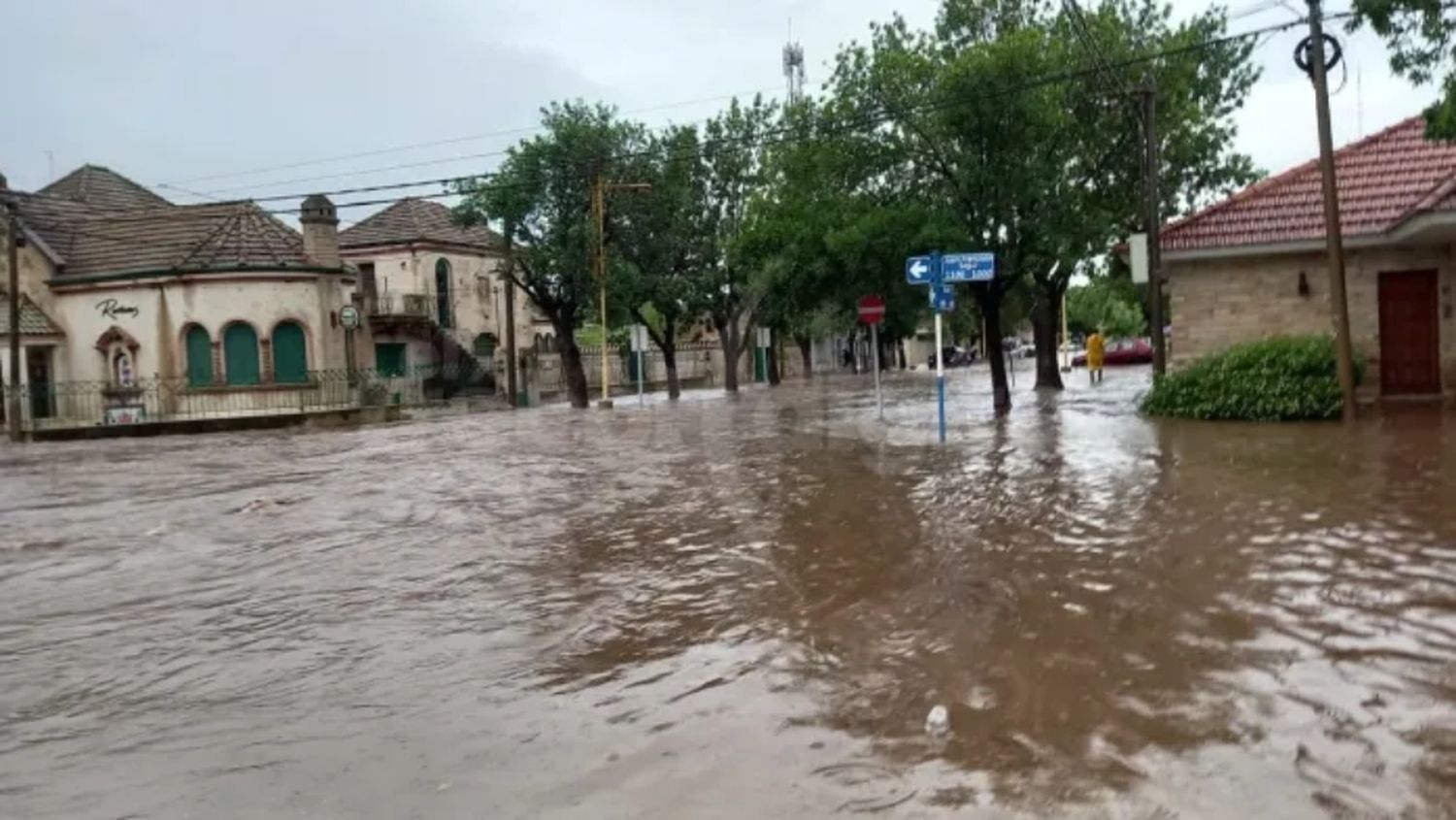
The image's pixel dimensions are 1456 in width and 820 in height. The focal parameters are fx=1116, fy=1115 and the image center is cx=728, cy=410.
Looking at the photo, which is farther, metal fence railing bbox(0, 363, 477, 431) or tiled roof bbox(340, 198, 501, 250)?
tiled roof bbox(340, 198, 501, 250)

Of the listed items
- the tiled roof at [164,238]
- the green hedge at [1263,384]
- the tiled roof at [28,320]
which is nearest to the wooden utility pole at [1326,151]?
the green hedge at [1263,384]

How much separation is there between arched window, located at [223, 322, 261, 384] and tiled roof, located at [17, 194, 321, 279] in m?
2.01

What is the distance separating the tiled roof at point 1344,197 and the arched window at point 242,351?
26.6 metres

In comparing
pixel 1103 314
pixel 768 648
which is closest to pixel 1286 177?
pixel 768 648

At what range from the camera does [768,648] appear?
5.98 meters

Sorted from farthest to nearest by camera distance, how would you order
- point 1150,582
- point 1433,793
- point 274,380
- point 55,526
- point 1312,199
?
point 274,380
point 1312,199
point 55,526
point 1150,582
point 1433,793

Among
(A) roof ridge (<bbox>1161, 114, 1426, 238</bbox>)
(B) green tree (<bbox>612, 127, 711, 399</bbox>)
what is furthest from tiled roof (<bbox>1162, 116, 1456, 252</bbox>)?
(B) green tree (<bbox>612, 127, 711, 399</bbox>)

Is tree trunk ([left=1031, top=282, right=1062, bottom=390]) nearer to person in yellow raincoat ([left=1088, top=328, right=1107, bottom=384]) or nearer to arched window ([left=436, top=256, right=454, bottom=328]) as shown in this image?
person in yellow raincoat ([left=1088, top=328, right=1107, bottom=384])

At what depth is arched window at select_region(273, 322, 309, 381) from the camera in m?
34.9

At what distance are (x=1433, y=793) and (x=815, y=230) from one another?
20398mm

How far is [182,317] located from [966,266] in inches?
1075

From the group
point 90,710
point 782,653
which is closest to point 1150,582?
point 782,653

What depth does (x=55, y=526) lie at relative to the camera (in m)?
12.2

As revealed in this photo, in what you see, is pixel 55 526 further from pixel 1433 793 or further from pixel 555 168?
pixel 555 168
